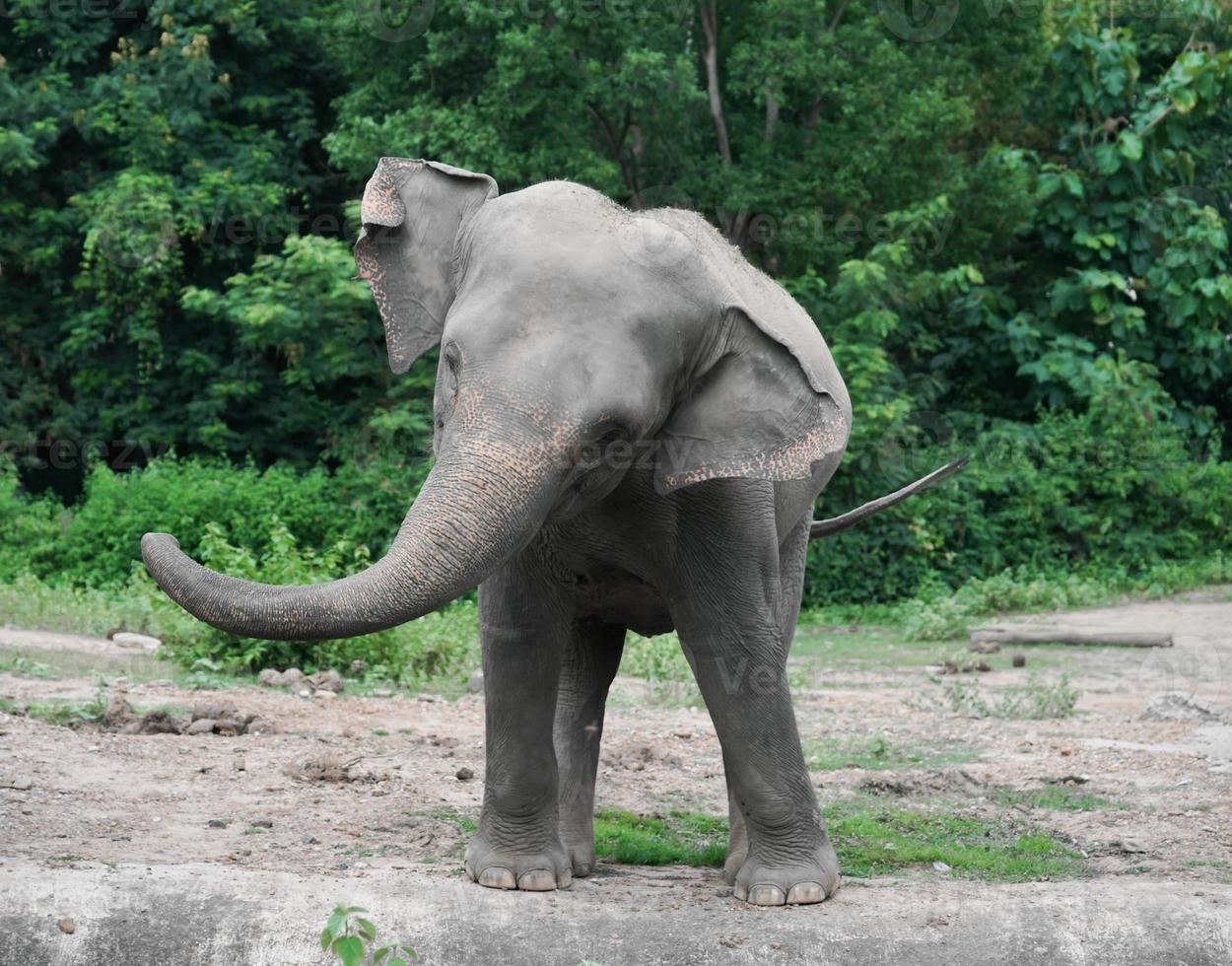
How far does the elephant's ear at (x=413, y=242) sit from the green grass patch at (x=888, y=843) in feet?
7.63

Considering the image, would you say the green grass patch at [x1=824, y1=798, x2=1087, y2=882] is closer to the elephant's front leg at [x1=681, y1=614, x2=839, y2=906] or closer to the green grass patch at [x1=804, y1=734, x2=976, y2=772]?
the elephant's front leg at [x1=681, y1=614, x2=839, y2=906]

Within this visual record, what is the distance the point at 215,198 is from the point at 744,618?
51.4 ft

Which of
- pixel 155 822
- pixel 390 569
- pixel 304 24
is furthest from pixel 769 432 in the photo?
pixel 304 24

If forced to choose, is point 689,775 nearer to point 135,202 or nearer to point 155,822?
point 155,822

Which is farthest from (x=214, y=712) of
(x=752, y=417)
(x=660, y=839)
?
(x=752, y=417)

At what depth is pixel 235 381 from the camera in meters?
19.8

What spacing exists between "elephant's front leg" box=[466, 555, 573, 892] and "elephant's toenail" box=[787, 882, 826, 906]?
781mm

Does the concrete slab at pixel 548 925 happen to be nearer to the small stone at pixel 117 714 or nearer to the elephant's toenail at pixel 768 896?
the elephant's toenail at pixel 768 896

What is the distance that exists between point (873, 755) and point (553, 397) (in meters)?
5.40

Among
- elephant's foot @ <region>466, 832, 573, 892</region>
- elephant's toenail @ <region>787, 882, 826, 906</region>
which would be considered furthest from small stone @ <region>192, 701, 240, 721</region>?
elephant's toenail @ <region>787, 882, 826, 906</region>

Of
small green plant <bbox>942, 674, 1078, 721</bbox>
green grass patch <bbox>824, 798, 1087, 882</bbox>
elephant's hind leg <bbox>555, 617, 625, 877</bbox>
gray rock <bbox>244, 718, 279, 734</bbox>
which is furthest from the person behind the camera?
small green plant <bbox>942, 674, 1078, 721</bbox>

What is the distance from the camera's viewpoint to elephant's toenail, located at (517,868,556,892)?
5359mm

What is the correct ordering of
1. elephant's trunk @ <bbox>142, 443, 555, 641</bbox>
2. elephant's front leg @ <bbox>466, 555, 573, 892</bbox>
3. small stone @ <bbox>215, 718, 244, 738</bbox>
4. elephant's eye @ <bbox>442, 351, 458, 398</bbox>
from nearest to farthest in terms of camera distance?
1. elephant's trunk @ <bbox>142, 443, 555, 641</bbox>
2. elephant's eye @ <bbox>442, 351, 458, 398</bbox>
3. elephant's front leg @ <bbox>466, 555, 573, 892</bbox>
4. small stone @ <bbox>215, 718, 244, 738</bbox>

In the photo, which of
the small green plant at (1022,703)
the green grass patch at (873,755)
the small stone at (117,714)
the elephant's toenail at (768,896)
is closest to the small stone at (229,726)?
the small stone at (117,714)
